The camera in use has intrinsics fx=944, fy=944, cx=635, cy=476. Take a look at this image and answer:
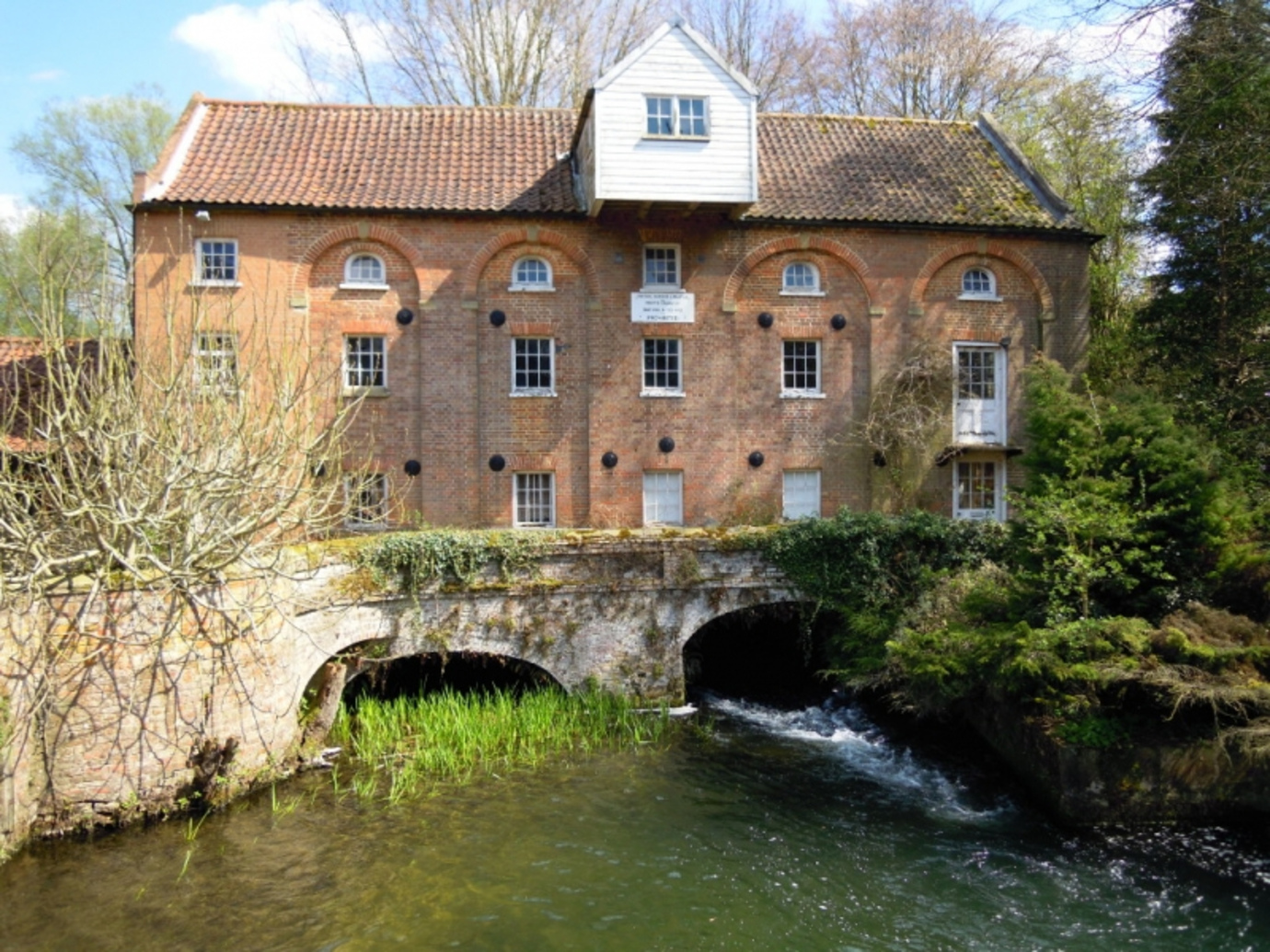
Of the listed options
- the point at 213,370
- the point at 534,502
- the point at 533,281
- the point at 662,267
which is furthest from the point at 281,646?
the point at 662,267

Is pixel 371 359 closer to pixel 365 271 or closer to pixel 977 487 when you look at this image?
pixel 365 271

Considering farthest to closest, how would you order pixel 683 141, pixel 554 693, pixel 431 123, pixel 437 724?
1. pixel 431 123
2. pixel 683 141
3. pixel 554 693
4. pixel 437 724

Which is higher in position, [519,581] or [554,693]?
[519,581]

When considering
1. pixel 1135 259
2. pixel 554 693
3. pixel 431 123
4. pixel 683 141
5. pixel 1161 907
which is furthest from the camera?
pixel 1135 259

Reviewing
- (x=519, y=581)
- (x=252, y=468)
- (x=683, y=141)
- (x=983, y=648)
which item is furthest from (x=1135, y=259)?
(x=252, y=468)

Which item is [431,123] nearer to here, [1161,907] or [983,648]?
[983,648]

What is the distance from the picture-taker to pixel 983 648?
1150 cm

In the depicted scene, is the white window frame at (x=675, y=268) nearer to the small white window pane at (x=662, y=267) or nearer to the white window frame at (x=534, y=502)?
the small white window pane at (x=662, y=267)

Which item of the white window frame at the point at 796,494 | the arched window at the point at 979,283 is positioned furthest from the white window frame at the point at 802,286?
the white window frame at the point at 796,494

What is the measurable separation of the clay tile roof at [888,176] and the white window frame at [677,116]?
2131 mm

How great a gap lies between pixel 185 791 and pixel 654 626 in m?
7.01

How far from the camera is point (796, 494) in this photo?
21047 millimetres

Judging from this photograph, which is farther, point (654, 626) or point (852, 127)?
point (852, 127)

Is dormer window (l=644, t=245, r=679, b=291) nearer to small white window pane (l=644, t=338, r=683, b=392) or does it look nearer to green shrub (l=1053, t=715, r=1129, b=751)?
small white window pane (l=644, t=338, r=683, b=392)
